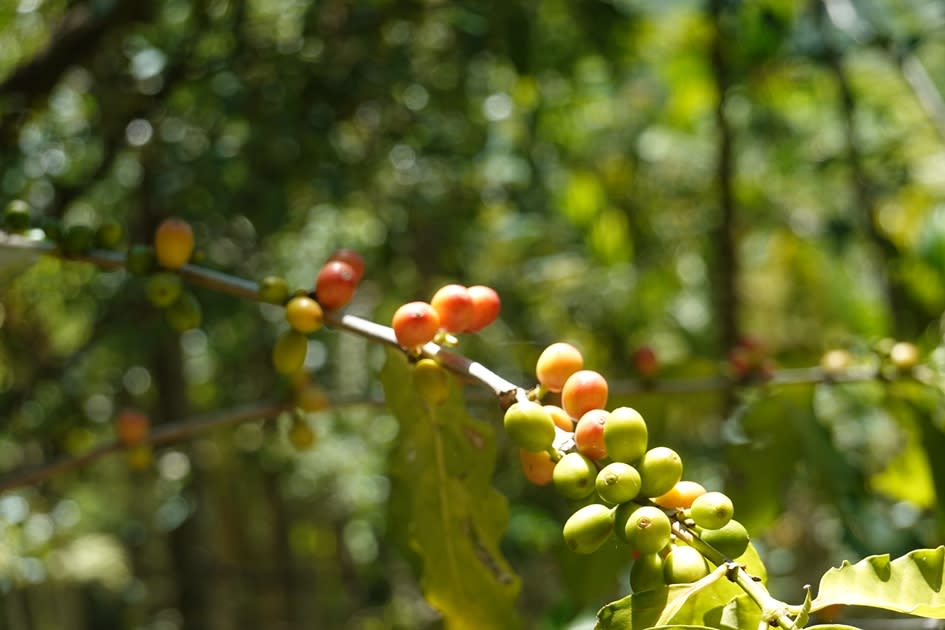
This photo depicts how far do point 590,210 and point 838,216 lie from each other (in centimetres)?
63

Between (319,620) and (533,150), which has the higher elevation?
(533,150)

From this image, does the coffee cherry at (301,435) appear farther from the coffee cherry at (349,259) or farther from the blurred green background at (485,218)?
the coffee cherry at (349,259)

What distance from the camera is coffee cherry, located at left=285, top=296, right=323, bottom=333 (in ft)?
2.73

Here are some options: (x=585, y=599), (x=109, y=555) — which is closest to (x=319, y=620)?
(x=109, y=555)

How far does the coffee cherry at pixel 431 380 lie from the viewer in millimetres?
749

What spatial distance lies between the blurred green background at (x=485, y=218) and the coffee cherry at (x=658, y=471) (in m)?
0.59

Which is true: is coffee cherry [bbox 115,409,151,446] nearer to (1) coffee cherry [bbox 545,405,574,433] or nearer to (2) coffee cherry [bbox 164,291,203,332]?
(2) coffee cherry [bbox 164,291,203,332]

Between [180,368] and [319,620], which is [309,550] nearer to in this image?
[319,620]

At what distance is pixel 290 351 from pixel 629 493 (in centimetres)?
40

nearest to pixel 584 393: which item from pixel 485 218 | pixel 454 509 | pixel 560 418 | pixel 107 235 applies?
pixel 560 418

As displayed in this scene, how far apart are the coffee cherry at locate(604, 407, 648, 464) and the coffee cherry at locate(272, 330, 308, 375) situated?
0.37 metres

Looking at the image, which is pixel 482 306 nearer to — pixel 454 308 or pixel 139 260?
pixel 454 308

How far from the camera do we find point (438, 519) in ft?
2.79

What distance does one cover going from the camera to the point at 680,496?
620 mm
